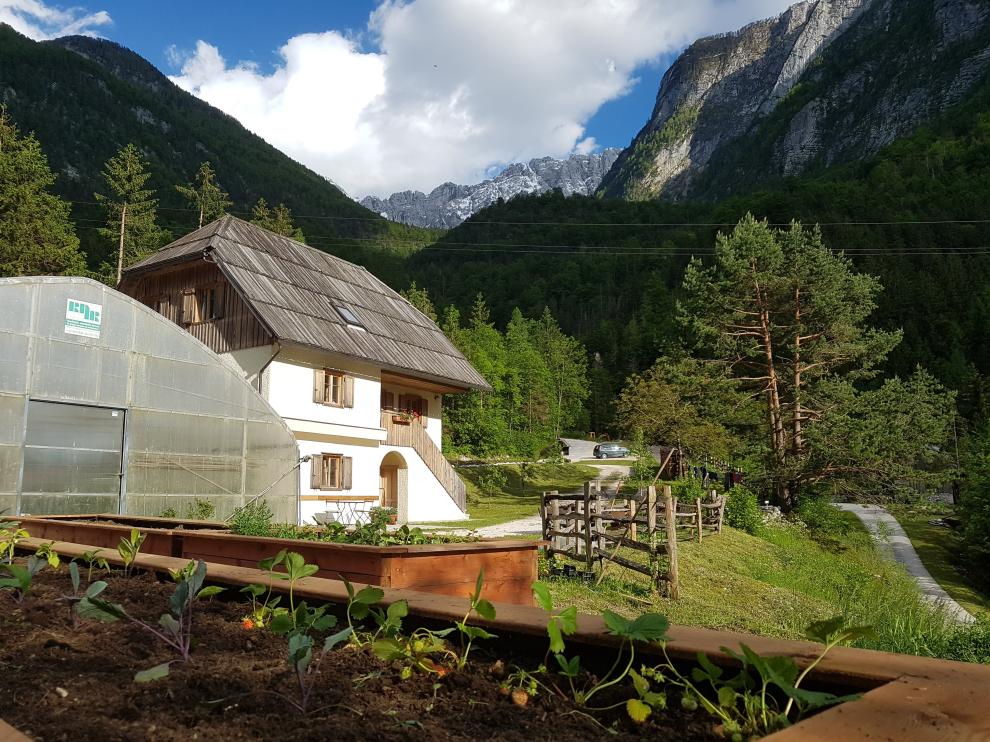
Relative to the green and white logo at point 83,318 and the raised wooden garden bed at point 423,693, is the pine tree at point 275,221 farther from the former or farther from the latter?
the raised wooden garden bed at point 423,693

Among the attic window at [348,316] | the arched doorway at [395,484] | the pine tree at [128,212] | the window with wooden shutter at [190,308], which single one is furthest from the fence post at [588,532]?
the pine tree at [128,212]

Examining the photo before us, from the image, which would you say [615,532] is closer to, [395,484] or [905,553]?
[395,484]

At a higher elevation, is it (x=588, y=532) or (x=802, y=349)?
(x=802, y=349)

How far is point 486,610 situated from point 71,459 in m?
14.0

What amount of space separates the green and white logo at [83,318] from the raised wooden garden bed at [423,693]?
13.4 metres

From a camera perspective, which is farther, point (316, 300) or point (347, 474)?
point (316, 300)

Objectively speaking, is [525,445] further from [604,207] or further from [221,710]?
[604,207]

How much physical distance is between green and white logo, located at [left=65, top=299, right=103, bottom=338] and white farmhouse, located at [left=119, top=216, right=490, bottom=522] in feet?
17.1

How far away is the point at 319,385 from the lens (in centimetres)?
2136

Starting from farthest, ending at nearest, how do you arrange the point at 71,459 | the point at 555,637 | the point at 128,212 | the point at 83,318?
the point at 128,212 → the point at 83,318 → the point at 71,459 → the point at 555,637

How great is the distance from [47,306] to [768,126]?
17421 cm

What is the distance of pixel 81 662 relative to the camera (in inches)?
85.9

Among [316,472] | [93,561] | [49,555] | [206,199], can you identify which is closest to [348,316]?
[316,472]

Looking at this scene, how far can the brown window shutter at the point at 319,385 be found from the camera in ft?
69.4
